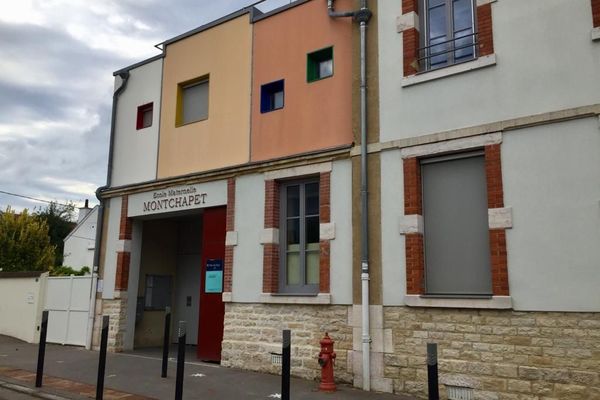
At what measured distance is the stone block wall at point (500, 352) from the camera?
678cm

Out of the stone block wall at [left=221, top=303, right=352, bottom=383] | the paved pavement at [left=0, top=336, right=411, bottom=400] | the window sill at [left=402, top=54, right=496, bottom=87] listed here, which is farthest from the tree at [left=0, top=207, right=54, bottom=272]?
the window sill at [left=402, top=54, right=496, bottom=87]

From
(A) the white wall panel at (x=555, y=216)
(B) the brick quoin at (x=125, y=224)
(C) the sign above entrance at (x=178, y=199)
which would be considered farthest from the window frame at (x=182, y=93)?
(A) the white wall panel at (x=555, y=216)

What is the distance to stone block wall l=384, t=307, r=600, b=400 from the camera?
6.78m

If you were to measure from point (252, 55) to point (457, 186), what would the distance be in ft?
17.8

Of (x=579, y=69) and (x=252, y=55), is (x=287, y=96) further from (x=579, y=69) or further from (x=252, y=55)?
(x=579, y=69)

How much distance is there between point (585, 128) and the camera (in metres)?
7.18

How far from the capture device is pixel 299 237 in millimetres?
10219

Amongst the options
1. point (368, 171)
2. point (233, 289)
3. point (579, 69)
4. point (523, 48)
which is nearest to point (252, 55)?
point (368, 171)

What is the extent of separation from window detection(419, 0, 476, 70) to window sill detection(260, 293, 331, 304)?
4.23 m

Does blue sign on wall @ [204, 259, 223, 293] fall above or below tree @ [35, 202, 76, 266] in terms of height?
below

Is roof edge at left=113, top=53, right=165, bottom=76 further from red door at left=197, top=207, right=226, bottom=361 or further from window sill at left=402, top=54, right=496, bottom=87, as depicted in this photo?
window sill at left=402, top=54, right=496, bottom=87

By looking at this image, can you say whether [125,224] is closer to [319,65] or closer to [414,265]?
[319,65]

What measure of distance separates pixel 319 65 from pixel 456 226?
4.27 meters

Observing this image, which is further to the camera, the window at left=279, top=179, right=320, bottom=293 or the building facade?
the window at left=279, top=179, right=320, bottom=293
